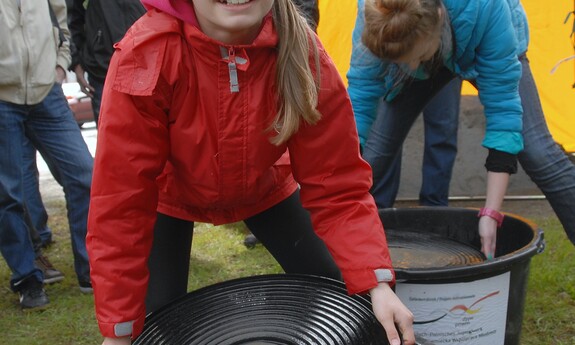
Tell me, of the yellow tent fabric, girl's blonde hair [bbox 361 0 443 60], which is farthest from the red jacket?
the yellow tent fabric

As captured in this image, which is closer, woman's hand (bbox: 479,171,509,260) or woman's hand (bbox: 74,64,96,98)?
woman's hand (bbox: 479,171,509,260)

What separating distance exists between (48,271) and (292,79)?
93.9 inches

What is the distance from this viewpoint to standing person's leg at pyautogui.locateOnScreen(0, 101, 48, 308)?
2.93 m

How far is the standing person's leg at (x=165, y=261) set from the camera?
193cm

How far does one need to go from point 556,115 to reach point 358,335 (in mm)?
3666

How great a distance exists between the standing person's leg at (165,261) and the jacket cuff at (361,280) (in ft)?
1.88

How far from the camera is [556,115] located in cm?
470

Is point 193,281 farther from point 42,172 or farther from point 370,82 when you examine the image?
point 42,172

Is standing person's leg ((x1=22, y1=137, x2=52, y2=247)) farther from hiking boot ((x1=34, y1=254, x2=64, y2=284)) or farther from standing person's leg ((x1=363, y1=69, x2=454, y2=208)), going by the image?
standing person's leg ((x1=363, y1=69, x2=454, y2=208))

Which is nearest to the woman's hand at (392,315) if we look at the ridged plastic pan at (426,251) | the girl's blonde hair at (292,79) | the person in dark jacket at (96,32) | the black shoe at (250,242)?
the girl's blonde hair at (292,79)

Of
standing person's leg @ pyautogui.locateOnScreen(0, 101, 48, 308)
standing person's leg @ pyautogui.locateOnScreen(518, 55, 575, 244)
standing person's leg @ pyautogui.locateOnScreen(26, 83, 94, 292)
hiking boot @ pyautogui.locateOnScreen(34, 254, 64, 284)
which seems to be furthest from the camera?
hiking boot @ pyautogui.locateOnScreen(34, 254, 64, 284)

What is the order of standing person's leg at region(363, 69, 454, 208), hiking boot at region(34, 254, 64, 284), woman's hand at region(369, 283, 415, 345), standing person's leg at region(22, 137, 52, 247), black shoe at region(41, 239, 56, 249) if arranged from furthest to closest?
black shoe at region(41, 239, 56, 249) → standing person's leg at region(22, 137, 52, 247) → hiking boot at region(34, 254, 64, 284) → standing person's leg at region(363, 69, 454, 208) → woman's hand at region(369, 283, 415, 345)

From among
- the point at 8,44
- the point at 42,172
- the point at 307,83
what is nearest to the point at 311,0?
the point at 8,44

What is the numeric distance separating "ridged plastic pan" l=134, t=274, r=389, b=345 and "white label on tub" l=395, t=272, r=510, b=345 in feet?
1.34
